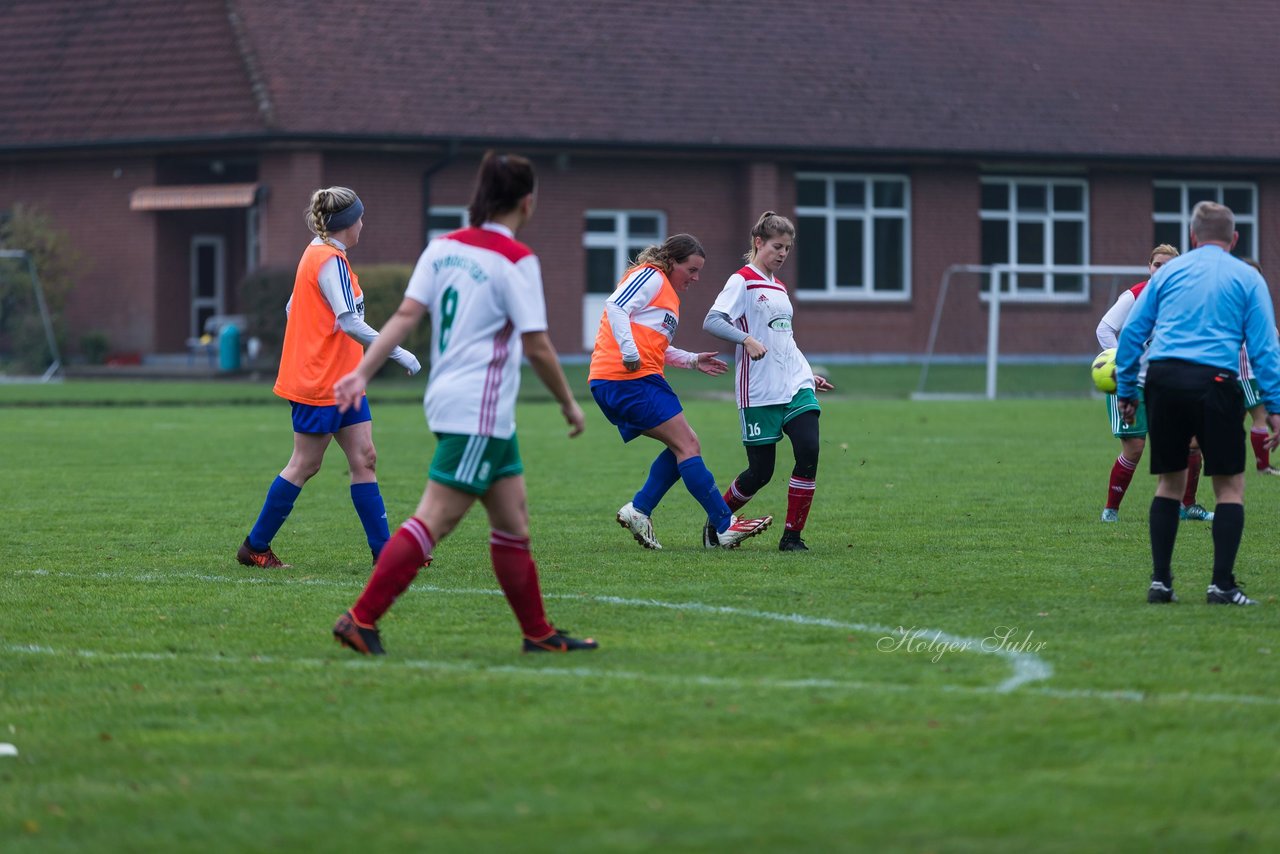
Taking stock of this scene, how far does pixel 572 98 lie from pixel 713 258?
4.22 meters

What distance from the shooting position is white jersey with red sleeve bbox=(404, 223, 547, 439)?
6.72m

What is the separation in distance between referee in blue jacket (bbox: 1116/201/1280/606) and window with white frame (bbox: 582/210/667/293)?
28.2 meters

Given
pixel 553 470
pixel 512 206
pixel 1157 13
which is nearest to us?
pixel 512 206

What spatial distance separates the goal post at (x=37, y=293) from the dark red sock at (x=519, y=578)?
27.4m

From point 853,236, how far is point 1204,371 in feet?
99.0

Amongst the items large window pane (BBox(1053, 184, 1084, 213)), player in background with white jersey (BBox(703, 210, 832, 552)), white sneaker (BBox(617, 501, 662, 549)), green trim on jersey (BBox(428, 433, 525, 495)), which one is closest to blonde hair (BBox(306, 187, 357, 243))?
player in background with white jersey (BBox(703, 210, 832, 552))

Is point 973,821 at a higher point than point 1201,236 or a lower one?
lower

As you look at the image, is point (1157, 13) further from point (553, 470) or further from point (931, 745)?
point (931, 745)

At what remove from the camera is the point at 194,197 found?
3459 centimetres

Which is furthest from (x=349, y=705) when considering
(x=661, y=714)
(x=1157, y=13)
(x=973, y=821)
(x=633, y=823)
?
(x=1157, y=13)

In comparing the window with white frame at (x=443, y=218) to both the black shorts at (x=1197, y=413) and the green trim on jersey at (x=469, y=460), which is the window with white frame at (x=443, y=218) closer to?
the black shorts at (x=1197, y=413)

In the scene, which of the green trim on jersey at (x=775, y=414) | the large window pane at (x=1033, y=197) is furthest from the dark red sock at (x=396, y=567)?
the large window pane at (x=1033, y=197)

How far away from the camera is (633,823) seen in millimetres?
4680

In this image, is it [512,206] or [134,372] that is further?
[134,372]
